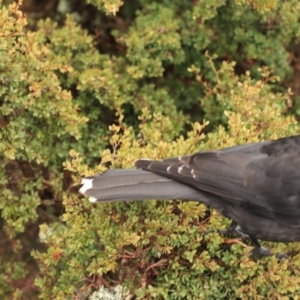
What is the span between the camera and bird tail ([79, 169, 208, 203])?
10.3 ft

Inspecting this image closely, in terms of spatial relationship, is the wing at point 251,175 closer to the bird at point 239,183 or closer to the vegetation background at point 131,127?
the bird at point 239,183

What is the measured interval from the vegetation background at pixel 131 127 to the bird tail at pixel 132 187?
0.22ft

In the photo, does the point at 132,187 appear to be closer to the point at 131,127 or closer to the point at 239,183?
the point at 239,183

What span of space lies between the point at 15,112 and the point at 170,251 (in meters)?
1.24

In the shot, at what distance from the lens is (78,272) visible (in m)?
3.35

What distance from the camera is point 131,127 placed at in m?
3.98

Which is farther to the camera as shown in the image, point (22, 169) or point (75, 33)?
point (75, 33)

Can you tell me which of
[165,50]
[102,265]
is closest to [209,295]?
[102,265]

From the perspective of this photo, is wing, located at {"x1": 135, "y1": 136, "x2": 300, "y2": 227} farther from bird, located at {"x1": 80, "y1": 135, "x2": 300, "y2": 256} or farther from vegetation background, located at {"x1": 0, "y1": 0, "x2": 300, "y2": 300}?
vegetation background, located at {"x1": 0, "y1": 0, "x2": 300, "y2": 300}

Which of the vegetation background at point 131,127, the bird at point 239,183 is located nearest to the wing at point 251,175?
the bird at point 239,183

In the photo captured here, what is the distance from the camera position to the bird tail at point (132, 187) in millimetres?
3145

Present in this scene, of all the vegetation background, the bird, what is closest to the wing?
the bird

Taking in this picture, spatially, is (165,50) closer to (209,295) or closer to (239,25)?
(239,25)

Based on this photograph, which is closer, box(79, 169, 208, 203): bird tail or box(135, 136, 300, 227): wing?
box(79, 169, 208, 203): bird tail
